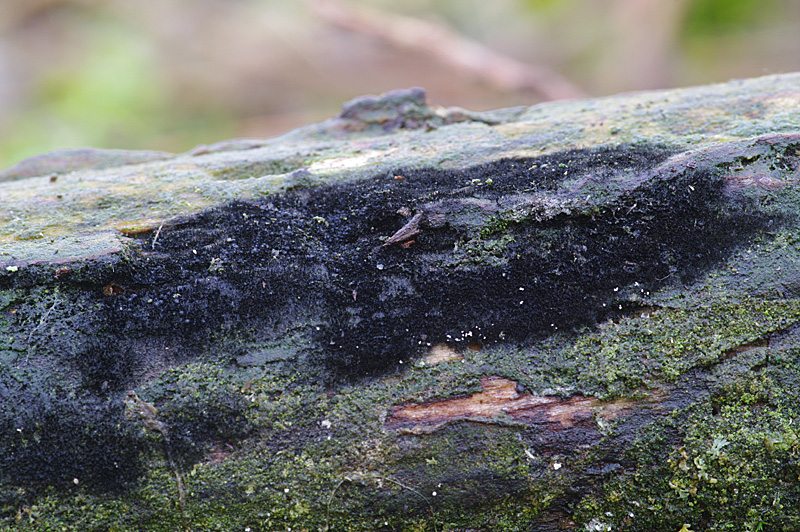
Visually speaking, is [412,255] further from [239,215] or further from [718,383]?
[718,383]

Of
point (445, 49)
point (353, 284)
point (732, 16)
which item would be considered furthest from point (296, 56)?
point (353, 284)

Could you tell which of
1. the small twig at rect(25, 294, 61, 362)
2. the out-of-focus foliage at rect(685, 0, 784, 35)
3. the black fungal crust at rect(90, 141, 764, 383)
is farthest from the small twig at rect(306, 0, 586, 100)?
the small twig at rect(25, 294, 61, 362)

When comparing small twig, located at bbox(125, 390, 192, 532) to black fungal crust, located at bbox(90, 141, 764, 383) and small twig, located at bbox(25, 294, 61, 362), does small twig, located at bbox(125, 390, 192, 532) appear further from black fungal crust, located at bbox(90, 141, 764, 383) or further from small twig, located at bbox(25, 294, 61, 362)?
small twig, located at bbox(25, 294, 61, 362)

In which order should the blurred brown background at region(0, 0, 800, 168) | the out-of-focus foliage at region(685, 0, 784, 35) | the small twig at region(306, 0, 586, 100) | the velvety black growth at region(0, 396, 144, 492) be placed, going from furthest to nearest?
the out-of-focus foliage at region(685, 0, 784, 35)
the blurred brown background at region(0, 0, 800, 168)
the small twig at region(306, 0, 586, 100)
the velvety black growth at region(0, 396, 144, 492)

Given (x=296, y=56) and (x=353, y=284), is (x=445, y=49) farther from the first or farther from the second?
(x=353, y=284)

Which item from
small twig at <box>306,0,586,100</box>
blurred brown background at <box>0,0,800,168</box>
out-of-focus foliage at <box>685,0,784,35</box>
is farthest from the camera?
out-of-focus foliage at <box>685,0,784,35</box>

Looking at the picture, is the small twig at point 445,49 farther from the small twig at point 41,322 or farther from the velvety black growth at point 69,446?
the velvety black growth at point 69,446

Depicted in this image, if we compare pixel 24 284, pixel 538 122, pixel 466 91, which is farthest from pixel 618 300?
pixel 466 91
